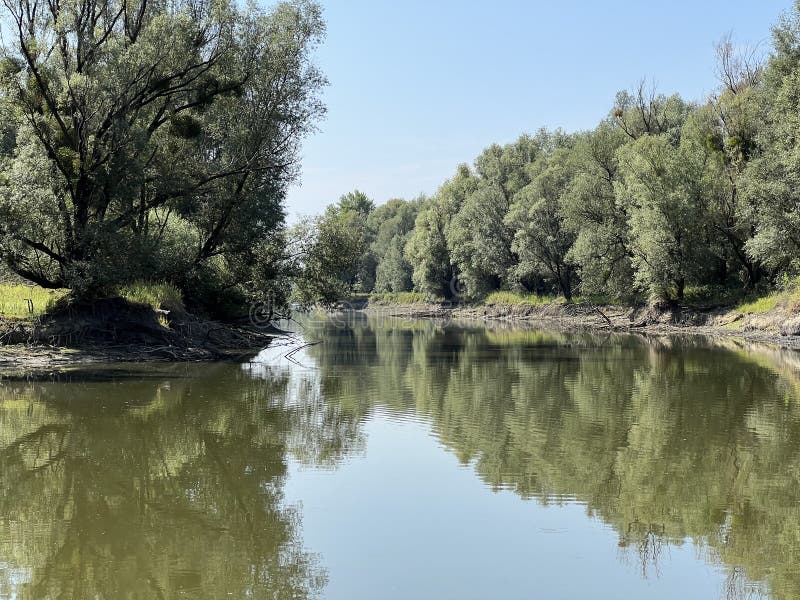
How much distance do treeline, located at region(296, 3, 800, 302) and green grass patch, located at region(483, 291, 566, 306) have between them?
1.19 m

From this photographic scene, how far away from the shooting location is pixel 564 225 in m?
64.8

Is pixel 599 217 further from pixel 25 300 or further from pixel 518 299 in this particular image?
pixel 25 300

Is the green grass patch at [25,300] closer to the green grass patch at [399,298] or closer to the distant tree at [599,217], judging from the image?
the distant tree at [599,217]

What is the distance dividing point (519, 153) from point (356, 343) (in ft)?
154

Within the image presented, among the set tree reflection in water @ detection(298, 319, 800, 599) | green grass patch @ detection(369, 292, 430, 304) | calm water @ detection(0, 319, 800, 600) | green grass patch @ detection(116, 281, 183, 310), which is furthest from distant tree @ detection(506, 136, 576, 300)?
calm water @ detection(0, 319, 800, 600)

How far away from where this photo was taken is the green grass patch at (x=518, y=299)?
2869 inches

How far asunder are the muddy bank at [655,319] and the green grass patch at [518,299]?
0.51 meters

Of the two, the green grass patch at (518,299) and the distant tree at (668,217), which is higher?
the distant tree at (668,217)

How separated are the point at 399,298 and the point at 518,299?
36.4 m

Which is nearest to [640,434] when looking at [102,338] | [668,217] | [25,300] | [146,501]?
[146,501]

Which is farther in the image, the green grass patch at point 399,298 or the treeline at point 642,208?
the green grass patch at point 399,298

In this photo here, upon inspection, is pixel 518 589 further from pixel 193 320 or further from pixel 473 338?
pixel 473 338

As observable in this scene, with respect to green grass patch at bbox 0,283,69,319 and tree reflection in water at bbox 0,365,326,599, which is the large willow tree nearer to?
green grass patch at bbox 0,283,69,319

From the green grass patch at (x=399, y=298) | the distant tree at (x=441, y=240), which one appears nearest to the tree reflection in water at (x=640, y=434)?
the distant tree at (x=441, y=240)
